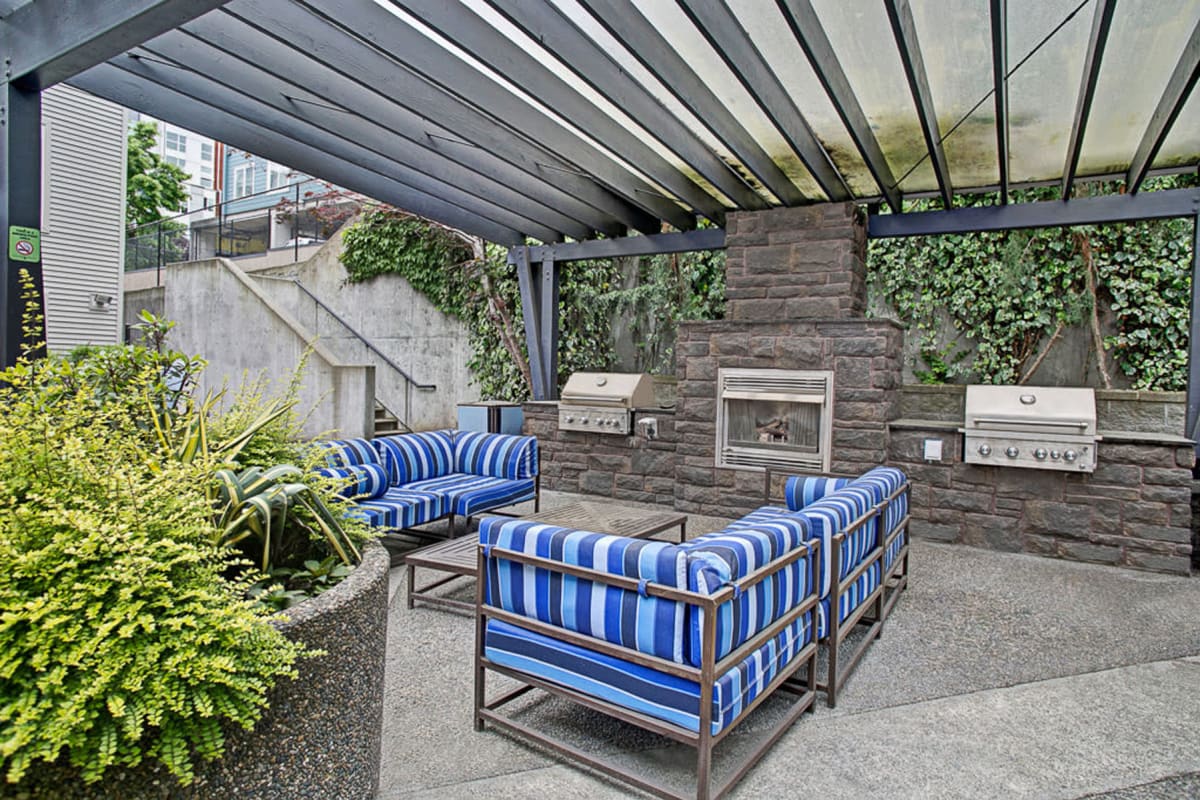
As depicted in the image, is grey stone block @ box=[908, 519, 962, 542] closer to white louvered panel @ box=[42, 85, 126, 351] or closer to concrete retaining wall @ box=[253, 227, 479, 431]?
concrete retaining wall @ box=[253, 227, 479, 431]

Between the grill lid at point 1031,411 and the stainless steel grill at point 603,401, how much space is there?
282 cm

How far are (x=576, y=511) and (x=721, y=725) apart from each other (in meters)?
2.34

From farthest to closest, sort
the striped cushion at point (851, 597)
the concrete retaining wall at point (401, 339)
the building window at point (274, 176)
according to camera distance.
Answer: the building window at point (274, 176)
the concrete retaining wall at point (401, 339)
the striped cushion at point (851, 597)

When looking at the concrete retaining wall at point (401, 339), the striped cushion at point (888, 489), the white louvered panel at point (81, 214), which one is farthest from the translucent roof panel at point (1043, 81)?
the white louvered panel at point (81, 214)

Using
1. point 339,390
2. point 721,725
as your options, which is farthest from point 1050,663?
point 339,390

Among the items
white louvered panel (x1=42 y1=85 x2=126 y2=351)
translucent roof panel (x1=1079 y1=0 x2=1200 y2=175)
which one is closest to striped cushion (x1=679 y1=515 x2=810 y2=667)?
translucent roof panel (x1=1079 y1=0 x2=1200 y2=175)

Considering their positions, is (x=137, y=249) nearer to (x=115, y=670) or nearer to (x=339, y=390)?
Result: (x=339, y=390)

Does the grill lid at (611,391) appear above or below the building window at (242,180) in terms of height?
below

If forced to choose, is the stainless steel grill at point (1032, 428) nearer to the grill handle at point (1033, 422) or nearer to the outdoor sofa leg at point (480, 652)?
the grill handle at point (1033, 422)

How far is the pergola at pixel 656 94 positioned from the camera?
3.08 meters

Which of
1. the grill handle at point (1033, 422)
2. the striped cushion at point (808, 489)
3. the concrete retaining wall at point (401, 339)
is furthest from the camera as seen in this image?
the concrete retaining wall at point (401, 339)

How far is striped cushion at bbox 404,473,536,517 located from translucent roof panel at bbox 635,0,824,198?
118 inches

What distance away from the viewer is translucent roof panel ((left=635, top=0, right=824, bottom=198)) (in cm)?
329

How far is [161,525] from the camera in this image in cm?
130
